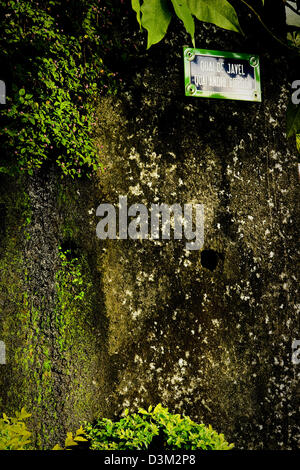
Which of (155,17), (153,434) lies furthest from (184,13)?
(153,434)

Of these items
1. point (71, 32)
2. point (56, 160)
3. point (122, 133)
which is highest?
point (71, 32)

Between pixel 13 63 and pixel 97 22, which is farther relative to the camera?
pixel 97 22

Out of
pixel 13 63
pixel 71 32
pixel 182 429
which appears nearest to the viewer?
pixel 182 429

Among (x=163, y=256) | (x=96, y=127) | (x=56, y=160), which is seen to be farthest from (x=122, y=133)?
(x=163, y=256)

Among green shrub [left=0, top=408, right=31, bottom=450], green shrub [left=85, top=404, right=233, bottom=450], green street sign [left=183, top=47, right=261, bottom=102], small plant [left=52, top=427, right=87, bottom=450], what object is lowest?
small plant [left=52, top=427, right=87, bottom=450]

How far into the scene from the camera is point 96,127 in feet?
7.84

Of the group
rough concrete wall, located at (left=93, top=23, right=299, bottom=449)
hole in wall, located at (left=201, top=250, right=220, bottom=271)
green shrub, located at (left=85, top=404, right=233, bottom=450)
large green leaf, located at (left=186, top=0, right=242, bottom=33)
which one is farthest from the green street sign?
green shrub, located at (left=85, top=404, right=233, bottom=450)

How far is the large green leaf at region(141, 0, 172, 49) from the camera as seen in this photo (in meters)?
1.31

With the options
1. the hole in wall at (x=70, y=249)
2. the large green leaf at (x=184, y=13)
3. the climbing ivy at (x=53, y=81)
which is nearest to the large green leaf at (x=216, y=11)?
the large green leaf at (x=184, y=13)

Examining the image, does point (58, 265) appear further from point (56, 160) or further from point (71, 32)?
point (71, 32)

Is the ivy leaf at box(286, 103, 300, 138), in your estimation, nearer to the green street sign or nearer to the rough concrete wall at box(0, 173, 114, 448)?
the green street sign

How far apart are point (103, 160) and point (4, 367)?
131 cm

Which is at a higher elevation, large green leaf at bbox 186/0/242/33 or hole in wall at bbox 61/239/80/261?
large green leaf at bbox 186/0/242/33

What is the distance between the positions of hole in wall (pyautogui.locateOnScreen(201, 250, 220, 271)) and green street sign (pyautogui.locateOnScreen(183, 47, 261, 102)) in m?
1.04
